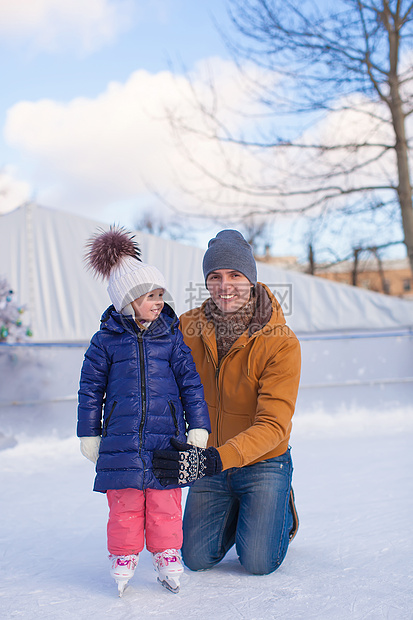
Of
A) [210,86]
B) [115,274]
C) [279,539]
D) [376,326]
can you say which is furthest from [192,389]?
[210,86]

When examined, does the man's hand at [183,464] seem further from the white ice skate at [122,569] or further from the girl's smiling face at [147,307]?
the girl's smiling face at [147,307]

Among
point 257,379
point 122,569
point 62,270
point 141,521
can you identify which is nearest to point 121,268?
point 257,379

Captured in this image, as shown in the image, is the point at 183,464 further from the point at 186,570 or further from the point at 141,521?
the point at 186,570

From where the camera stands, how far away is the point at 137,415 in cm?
176

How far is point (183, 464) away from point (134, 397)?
10.4 inches

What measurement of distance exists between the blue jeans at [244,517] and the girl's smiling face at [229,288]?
59 cm

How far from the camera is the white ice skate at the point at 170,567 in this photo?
1.76 m

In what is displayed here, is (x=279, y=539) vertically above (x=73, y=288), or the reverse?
(x=73, y=288)

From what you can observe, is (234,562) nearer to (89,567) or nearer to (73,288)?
(89,567)

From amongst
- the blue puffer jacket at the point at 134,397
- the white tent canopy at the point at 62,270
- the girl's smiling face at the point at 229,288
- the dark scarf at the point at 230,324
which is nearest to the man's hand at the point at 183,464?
the blue puffer jacket at the point at 134,397

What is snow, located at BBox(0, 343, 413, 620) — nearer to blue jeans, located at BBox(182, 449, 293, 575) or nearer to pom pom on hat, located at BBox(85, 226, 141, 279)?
blue jeans, located at BBox(182, 449, 293, 575)

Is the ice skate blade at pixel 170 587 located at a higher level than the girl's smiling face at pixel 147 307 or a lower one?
lower

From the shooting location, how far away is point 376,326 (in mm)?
5598

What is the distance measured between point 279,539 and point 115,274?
43.3 inches
